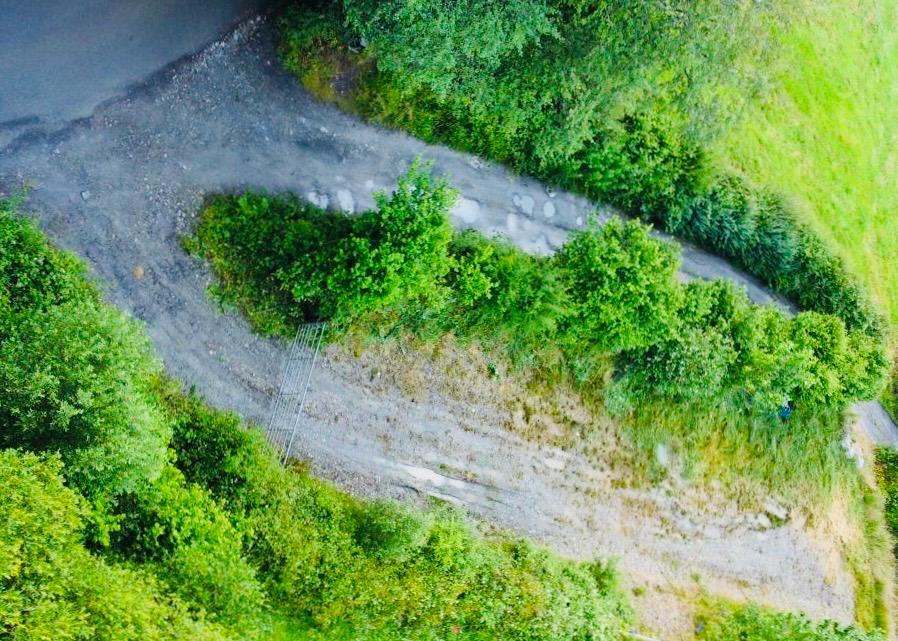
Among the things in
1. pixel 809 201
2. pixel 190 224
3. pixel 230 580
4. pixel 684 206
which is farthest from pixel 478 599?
pixel 809 201

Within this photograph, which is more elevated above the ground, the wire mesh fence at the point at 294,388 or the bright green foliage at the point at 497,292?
the bright green foliage at the point at 497,292

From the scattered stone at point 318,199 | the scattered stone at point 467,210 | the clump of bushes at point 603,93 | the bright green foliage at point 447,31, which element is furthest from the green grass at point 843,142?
the scattered stone at point 318,199

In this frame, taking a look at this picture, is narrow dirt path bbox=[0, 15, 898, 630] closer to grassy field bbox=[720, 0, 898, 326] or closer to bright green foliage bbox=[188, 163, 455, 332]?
bright green foliage bbox=[188, 163, 455, 332]

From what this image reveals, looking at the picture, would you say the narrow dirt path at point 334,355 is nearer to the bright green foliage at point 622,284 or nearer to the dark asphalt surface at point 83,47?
the dark asphalt surface at point 83,47

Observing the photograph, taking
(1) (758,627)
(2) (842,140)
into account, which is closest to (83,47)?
(1) (758,627)

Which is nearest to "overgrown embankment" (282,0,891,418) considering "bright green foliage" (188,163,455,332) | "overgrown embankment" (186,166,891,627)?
"overgrown embankment" (186,166,891,627)
